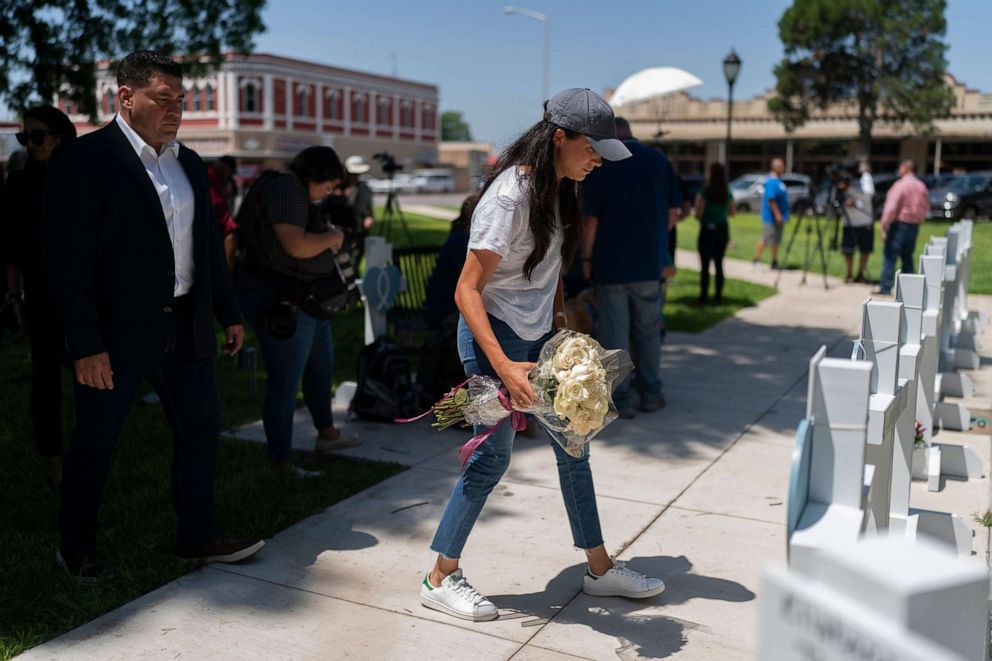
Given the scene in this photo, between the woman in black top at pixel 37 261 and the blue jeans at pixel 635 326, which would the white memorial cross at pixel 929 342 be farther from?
the woman in black top at pixel 37 261

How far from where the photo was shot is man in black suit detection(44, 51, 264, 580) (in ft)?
11.2

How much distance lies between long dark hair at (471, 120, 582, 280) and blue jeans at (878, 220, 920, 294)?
9652mm

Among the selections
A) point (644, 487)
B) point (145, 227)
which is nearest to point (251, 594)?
point (145, 227)

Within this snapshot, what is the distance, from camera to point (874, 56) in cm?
4428

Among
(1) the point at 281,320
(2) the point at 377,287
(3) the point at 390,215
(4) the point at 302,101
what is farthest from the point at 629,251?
(4) the point at 302,101

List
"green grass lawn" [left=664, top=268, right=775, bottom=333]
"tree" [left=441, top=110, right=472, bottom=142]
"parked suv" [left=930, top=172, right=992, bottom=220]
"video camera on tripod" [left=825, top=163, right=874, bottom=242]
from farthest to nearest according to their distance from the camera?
1. "tree" [left=441, top=110, right=472, bottom=142]
2. "parked suv" [left=930, top=172, right=992, bottom=220]
3. "video camera on tripod" [left=825, top=163, right=874, bottom=242]
4. "green grass lawn" [left=664, top=268, right=775, bottom=333]

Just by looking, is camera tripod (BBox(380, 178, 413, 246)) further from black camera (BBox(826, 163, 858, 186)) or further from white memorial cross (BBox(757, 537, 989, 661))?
white memorial cross (BBox(757, 537, 989, 661))

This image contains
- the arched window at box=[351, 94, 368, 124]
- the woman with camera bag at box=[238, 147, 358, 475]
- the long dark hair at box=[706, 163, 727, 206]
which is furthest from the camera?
the arched window at box=[351, 94, 368, 124]

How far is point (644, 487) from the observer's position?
5.06m

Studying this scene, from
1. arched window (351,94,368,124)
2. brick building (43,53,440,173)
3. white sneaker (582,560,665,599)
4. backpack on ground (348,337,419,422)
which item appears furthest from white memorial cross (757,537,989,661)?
arched window (351,94,368,124)

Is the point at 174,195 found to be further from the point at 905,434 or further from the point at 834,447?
the point at 905,434

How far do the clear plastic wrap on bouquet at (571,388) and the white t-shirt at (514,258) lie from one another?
155 mm

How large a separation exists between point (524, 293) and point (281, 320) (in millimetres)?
1835

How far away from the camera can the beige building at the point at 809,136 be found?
163 feet
